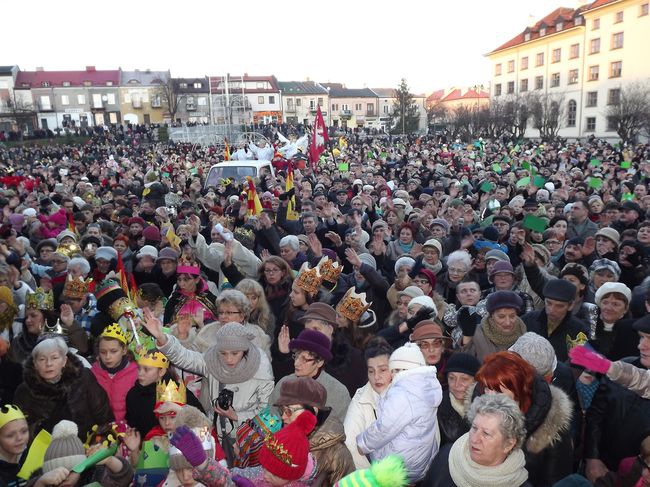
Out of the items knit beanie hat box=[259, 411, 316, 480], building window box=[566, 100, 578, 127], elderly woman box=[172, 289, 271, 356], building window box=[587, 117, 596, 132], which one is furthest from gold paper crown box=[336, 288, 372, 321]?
building window box=[566, 100, 578, 127]

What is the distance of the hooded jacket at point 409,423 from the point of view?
3045mm

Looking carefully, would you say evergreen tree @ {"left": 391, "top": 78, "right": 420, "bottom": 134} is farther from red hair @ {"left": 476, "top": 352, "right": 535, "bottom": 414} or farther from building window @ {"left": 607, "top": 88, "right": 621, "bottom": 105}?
red hair @ {"left": 476, "top": 352, "right": 535, "bottom": 414}

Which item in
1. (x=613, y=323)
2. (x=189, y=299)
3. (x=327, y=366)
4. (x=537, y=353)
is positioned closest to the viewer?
(x=537, y=353)

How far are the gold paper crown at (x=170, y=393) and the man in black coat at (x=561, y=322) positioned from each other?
293cm

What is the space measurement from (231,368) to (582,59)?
6527 cm

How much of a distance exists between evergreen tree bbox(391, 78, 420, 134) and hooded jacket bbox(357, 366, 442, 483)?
6816cm

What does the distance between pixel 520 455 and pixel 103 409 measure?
9.22 feet

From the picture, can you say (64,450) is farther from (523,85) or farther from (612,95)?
(523,85)

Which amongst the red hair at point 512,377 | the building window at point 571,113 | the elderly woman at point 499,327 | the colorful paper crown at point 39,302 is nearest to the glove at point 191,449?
the red hair at point 512,377

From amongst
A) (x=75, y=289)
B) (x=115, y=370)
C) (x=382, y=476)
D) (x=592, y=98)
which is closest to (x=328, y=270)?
(x=115, y=370)

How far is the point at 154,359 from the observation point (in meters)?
3.80

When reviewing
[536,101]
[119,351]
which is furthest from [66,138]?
[119,351]

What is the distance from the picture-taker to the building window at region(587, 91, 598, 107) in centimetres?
5720

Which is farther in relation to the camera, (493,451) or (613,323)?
(613,323)
